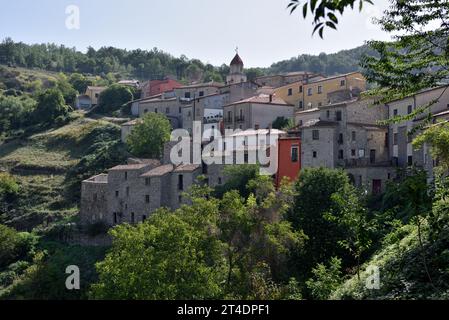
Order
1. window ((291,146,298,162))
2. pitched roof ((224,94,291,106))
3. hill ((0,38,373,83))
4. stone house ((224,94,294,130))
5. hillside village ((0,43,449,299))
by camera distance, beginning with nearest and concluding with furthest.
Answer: hillside village ((0,43,449,299)) → window ((291,146,298,162)) → stone house ((224,94,294,130)) → pitched roof ((224,94,291,106)) → hill ((0,38,373,83))

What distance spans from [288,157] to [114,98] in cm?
6018

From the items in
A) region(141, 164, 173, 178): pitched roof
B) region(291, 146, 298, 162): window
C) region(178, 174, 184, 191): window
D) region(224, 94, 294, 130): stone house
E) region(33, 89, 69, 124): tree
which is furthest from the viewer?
region(33, 89, 69, 124): tree

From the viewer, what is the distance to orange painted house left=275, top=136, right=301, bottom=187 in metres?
49.2

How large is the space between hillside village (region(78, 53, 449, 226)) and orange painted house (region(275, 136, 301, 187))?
75mm

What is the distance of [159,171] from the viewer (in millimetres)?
55281

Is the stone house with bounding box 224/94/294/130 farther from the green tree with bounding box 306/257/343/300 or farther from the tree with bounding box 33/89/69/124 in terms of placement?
the tree with bounding box 33/89/69/124

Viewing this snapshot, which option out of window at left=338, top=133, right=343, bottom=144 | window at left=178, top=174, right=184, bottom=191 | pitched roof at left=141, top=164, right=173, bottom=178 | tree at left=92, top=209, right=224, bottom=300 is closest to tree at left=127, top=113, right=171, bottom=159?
pitched roof at left=141, top=164, right=173, bottom=178

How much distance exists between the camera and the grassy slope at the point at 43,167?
6712cm

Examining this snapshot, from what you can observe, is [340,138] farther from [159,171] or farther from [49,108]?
[49,108]

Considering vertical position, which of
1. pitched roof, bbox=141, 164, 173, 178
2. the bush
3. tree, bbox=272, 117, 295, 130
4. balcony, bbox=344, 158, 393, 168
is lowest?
the bush

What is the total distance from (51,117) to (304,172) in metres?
67.7

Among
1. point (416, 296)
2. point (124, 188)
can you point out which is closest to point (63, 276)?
point (124, 188)
